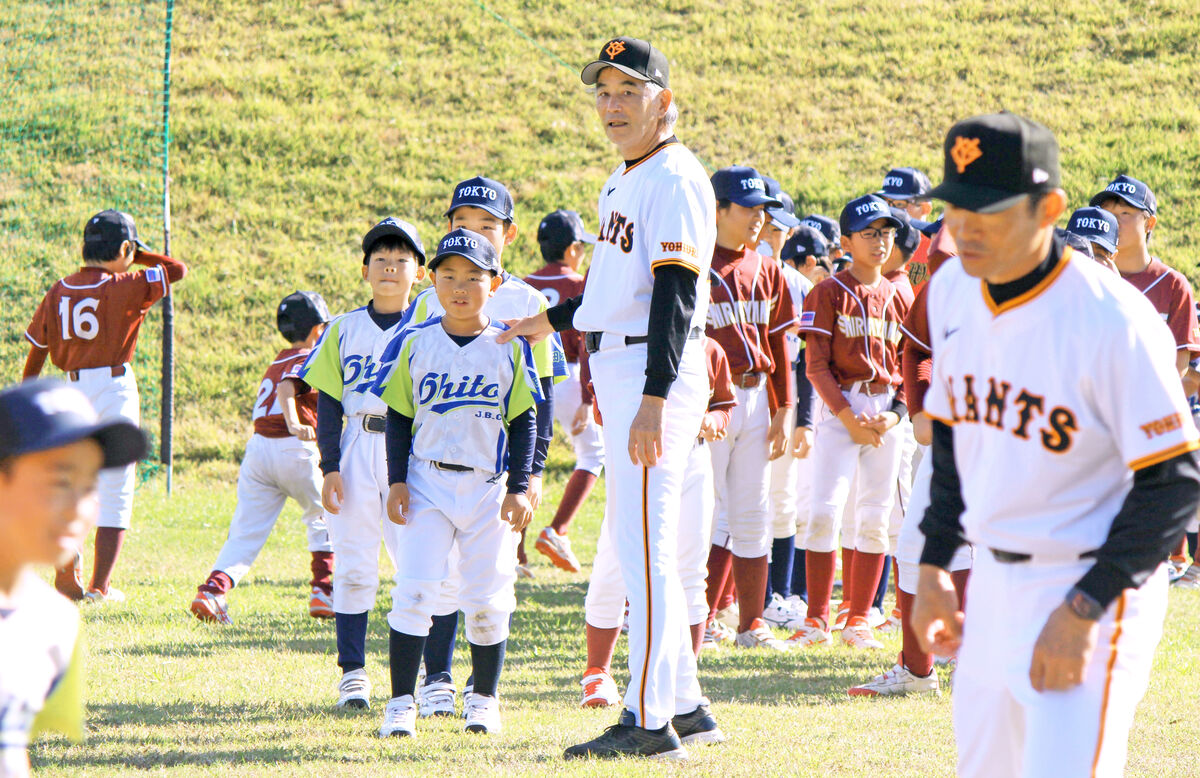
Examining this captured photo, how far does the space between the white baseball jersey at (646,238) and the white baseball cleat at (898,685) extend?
2044mm

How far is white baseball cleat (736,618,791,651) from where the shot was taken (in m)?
6.60

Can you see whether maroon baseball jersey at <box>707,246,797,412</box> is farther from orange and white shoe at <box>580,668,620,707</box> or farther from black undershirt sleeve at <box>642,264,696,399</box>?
black undershirt sleeve at <box>642,264,696,399</box>

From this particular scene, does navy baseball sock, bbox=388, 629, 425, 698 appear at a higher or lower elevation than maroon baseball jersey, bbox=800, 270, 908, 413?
lower

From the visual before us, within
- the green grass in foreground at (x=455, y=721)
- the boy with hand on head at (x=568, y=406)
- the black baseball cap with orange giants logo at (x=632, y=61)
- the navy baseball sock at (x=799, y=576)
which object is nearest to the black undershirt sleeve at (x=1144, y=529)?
the green grass in foreground at (x=455, y=721)

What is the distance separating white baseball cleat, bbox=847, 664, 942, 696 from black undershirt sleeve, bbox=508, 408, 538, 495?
1.85 meters

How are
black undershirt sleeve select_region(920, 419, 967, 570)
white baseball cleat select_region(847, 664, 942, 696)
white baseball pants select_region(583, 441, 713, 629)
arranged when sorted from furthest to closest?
white baseball cleat select_region(847, 664, 942, 696), white baseball pants select_region(583, 441, 713, 629), black undershirt sleeve select_region(920, 419, 967, 570)

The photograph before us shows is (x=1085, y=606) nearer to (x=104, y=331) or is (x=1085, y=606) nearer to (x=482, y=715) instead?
(x=482, y=715)

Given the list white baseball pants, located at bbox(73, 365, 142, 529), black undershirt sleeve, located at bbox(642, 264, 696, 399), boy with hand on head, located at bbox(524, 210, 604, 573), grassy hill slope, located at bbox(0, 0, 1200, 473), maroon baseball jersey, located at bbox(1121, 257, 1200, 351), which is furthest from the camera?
grassy hill slope, located at bbox(0, 0, 1200, 473)

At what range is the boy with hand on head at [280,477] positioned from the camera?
722 centimetres

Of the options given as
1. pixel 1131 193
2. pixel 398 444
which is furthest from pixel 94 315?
pixel 1131 193

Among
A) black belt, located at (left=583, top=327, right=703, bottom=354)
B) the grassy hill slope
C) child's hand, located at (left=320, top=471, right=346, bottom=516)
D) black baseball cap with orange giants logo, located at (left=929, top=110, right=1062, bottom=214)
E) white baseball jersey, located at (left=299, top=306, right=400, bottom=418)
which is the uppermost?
the grassy hill slope

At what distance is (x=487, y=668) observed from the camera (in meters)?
4.92

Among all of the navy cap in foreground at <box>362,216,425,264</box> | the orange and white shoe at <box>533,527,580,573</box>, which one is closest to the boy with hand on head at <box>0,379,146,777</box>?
the navy cap in foreground at <box>362,216,425,264</box>

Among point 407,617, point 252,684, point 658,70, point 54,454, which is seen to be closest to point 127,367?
point 252,684
